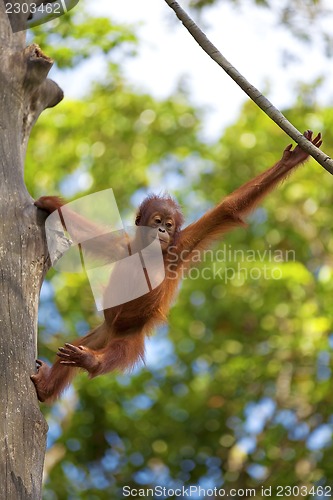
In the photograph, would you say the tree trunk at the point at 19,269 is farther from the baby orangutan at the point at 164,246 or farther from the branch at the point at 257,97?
the branch at the point at 257,97

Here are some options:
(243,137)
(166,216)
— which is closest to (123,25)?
(243,137)

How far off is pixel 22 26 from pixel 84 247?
1453mm

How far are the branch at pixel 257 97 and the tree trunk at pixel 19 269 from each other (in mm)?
954

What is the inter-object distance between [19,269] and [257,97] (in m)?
1.51

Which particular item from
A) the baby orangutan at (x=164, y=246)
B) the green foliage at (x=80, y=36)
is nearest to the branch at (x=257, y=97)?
the baby orangutan at (x=164, y=246)

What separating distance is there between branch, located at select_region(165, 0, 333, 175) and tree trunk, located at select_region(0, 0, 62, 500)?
0.95 m

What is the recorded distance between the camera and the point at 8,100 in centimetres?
466

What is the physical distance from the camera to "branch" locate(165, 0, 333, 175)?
401 cm

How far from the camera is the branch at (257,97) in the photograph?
13.1 ft

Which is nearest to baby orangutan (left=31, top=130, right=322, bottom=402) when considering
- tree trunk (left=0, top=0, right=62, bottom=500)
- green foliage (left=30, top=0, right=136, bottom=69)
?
tree trunk (left=0, top=0, right=62, bottom=500)

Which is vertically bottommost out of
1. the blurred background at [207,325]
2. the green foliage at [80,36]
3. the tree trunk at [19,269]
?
the blurred background at [207,325]

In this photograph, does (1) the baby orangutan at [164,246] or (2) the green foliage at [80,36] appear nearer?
(1) the baby orangutan at [164,246]

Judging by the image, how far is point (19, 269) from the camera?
4.11m

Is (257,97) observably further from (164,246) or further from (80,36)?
(80,36)
